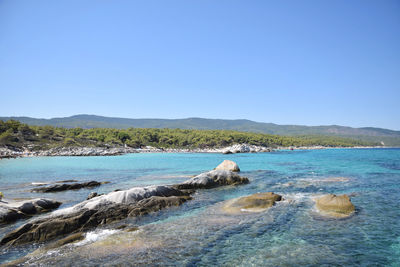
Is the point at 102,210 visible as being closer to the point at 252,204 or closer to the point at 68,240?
the point at 68,240

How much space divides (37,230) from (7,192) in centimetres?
1416

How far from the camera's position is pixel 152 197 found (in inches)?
584

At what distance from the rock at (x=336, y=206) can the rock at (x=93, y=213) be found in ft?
29.0

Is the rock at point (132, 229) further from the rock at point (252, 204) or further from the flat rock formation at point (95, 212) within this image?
the rock at point (252, 204)

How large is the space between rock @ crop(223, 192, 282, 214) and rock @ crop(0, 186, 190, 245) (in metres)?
3.53

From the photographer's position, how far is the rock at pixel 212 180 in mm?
20562

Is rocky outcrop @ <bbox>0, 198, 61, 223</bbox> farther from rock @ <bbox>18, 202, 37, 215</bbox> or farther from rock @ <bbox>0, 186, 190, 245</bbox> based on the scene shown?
rock @ <bbox>0, 186, 190, 245</bbox>

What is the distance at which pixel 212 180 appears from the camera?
2197 cm

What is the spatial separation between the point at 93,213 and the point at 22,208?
497cm

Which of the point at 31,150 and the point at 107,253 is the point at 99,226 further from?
the point at 31,150

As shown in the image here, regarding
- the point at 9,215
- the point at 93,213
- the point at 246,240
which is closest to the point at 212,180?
the point at 93,213

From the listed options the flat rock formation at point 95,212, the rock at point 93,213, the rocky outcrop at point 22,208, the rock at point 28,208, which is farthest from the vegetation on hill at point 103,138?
the rock at point 93,213

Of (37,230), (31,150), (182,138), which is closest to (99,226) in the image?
(37,230)

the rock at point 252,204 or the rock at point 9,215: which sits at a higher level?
the rock at point 252,204
